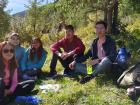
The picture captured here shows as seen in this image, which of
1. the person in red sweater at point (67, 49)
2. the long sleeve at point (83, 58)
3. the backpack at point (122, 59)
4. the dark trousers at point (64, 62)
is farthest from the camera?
the dark trousers at point (64, 62)

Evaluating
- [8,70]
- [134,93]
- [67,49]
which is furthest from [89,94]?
[67,49]

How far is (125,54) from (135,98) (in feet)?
5.52

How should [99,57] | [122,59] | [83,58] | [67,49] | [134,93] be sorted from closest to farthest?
[134,93], [122,59], [99,57], [83,58], [67,49]

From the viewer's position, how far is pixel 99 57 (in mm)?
9625

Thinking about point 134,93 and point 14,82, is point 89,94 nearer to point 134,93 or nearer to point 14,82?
point 134,93

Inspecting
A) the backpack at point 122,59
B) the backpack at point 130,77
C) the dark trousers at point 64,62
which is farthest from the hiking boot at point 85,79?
the dark trousers at point 64,62

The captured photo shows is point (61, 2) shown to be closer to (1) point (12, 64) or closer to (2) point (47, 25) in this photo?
(1) point (12, 64)

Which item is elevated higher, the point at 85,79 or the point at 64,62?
the point at 64,62

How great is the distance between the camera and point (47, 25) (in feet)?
95.0

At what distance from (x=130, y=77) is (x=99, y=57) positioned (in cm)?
124

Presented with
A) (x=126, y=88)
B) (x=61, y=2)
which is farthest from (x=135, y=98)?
(x=61, y=2)

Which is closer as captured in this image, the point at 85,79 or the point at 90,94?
the point at 90,94

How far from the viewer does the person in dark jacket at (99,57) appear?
9.21 meters

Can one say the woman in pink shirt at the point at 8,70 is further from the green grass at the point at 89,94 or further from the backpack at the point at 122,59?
the backpack at the point at 122,59
